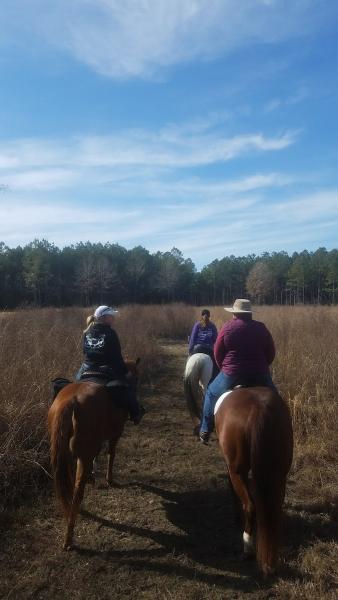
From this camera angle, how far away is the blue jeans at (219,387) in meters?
4.58

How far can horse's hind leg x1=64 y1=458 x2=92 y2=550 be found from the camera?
12.8ft

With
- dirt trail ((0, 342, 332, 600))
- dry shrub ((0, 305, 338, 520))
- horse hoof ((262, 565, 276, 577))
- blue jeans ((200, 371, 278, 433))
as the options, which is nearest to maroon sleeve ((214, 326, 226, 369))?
blue jeans ((200, 371, 278, 433))

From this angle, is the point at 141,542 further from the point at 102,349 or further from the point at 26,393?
the point at 26,393

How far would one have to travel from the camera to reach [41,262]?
3903cm

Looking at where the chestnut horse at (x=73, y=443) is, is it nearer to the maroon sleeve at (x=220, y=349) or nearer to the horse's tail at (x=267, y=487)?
the maroon sleeve at (x=220, y=349)

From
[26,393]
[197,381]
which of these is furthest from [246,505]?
[197,381]

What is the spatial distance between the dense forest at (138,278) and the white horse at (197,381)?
935 inches

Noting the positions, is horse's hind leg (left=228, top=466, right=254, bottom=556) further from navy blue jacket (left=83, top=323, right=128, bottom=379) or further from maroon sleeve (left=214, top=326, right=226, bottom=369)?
navy blue jacket (left=83, top=323, right=128, bottom=379)

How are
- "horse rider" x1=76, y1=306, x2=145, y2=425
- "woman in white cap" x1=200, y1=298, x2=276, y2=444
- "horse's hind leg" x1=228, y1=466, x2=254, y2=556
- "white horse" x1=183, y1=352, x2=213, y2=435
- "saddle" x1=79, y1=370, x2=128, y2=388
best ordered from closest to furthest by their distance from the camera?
1. "horse's hind leg" x1=228, y1=466, x2=254, y2=556
2. "woman in white cap" x1=200, y1=298, x2=276, y2=444
3. "saddle" x1=79, y1=370, x2=128, y2=388
4. "horse rider" x1=76, y1=306, x2=145, y2=425
5. "white horse" x1=183, y1=352, x2=213, y2=435

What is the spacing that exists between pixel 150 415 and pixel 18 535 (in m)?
4.63

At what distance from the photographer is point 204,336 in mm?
8234

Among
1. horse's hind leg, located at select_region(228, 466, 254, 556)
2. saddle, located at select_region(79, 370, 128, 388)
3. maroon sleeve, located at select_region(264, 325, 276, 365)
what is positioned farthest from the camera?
saddle, located at select_region(79, 370, 128, 388)

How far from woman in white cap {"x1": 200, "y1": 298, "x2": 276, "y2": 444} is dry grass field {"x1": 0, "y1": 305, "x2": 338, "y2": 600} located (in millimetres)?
1388

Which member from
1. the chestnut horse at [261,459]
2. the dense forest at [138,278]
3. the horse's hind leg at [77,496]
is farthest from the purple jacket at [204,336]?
the dense forest at [138,278]
